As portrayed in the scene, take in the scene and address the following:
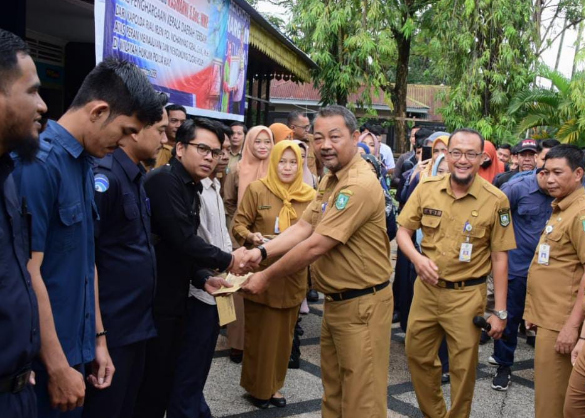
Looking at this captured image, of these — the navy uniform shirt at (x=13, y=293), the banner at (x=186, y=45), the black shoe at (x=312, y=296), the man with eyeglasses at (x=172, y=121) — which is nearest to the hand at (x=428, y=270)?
the man with eyeglasses at (x=172, y=121)

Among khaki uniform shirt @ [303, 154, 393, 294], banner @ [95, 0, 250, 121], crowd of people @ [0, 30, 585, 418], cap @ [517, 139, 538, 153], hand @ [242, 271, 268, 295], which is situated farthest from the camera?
cap @ [517, 139, 538, 153]

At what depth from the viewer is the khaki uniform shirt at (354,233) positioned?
3.88 m

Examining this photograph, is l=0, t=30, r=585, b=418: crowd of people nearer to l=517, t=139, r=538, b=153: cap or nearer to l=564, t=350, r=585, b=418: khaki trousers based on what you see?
l=564, t=350, r=585, b=418: khaki trousers

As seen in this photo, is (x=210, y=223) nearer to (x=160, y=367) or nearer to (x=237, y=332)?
(x=160, y=367)

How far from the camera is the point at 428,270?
14.6 feet

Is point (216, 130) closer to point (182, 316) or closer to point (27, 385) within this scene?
point (182, 316)

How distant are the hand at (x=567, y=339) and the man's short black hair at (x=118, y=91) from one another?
283 centimetres

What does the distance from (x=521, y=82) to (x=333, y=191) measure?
13843mm

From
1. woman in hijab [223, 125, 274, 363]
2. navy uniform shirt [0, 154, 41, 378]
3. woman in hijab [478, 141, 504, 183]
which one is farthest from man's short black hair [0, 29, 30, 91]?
woman in hijab [478, 141, 504, 183]

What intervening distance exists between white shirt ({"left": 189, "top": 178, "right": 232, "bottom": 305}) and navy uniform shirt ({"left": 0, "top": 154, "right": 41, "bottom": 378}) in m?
2.04

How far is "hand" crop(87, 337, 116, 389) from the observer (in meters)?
2.85

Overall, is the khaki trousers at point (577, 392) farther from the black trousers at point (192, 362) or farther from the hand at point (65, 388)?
the hand at point (65, 388)

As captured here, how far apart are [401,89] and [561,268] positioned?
14.4m

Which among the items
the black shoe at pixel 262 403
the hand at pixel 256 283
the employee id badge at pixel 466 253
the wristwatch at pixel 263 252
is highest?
the employee id badge at pixel 466 253
